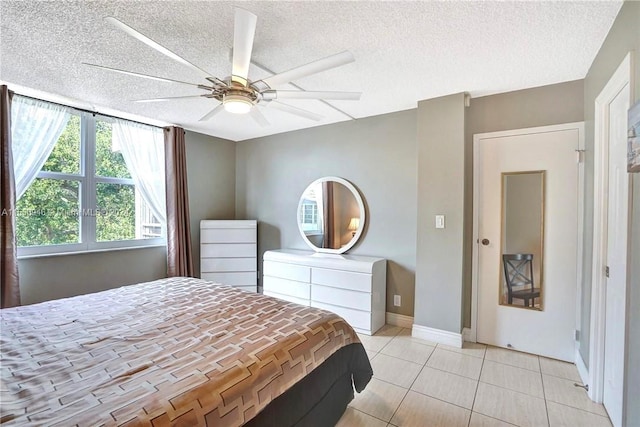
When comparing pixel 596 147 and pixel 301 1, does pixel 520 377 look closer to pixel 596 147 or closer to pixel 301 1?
pixel 596 147

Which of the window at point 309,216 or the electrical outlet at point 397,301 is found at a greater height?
the window at point 309,216

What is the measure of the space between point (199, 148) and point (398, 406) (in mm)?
3903

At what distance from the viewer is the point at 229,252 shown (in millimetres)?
4012

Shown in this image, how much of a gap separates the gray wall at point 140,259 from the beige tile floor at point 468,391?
2.91m

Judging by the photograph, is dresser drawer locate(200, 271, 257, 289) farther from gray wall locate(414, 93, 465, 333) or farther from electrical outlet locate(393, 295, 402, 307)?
gray wall locate(414, 93, 465, 333)

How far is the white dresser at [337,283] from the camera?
3.00 meters

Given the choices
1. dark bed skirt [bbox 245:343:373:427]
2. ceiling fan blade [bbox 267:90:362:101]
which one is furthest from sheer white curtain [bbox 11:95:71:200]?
dark bed skirt [bbox 245:343:373:427]

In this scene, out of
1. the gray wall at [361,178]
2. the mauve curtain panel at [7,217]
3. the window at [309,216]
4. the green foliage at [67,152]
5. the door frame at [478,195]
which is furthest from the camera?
the window at [309,216]

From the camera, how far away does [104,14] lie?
63.6 inches

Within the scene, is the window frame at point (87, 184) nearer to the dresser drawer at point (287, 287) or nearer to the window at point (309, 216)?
the dresser drawer at point (287, 287)

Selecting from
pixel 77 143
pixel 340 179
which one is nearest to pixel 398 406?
pixel 340 179

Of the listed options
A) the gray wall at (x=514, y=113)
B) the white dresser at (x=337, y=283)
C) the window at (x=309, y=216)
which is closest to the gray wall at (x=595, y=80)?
the gray wall at (x=514, y=113)

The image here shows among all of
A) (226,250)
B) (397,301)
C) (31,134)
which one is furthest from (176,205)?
(397,301)

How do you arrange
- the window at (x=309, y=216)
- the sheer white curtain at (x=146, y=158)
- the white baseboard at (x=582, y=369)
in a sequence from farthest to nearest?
the window at (x=309, y=216) → the sheer white curtain at (x=146, y=158) → the white baseboard at (x=582, y=369)
